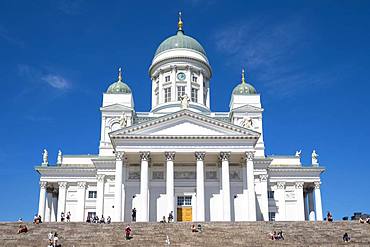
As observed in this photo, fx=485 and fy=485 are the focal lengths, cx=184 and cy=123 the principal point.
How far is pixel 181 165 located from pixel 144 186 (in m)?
5.77

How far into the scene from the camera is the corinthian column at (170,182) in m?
46.6

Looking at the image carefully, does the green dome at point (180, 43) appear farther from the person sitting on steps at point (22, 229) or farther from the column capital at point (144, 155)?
the person sitting on steps at point (22, 229)

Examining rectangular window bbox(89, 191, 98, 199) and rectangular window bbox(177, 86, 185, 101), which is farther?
rectangular window bbox(177, 86, 185, 101)

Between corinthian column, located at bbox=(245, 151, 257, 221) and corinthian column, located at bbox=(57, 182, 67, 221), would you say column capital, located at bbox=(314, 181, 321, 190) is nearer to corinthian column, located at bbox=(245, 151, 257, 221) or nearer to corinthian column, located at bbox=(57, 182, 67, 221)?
corinthian column, located at bbox=(245, 151, 257, 221)

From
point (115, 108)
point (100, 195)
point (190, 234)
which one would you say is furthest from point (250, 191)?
point (115, 108)

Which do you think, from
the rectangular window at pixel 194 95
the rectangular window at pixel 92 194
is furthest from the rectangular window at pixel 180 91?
the rectangular window at pixel 92 194

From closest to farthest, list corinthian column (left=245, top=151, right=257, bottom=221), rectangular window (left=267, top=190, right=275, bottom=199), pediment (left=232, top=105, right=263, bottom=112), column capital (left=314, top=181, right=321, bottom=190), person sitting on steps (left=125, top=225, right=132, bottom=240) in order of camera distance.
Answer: person sitting on steps (left=125, top=225, right=132, bottom=240), corinthian column (left=245, top=151, right=257, bottom=221), rectangular window (left=267, top=190, right=275, bottom=199), column capital (left=314, top=181, right=321, bottom=190), pediment (left=232, top=105, right=263, bottom=112)

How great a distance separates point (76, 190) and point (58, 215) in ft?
12.0

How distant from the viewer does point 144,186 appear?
154 feet

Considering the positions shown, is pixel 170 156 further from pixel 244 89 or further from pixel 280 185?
pixel 244 89

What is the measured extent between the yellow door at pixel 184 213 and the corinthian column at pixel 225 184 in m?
3.90

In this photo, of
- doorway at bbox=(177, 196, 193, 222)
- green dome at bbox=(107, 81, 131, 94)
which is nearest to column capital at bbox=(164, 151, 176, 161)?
doorway at bbox=(177, 196, 193, 222)

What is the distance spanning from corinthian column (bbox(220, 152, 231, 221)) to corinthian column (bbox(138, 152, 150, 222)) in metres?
7.45

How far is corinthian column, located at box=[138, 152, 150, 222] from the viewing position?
1820 inches
